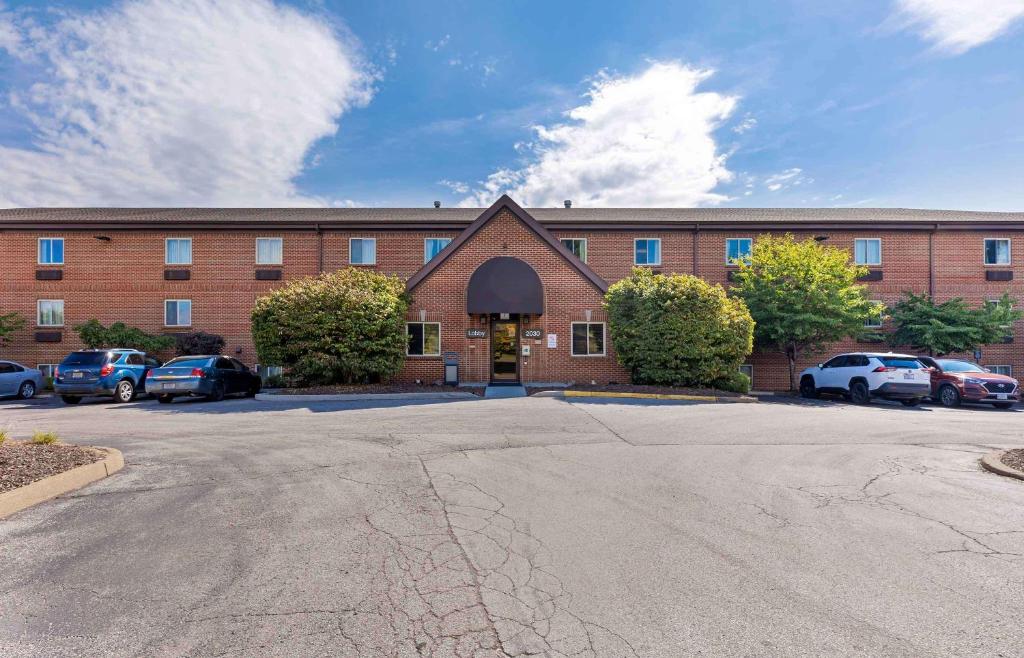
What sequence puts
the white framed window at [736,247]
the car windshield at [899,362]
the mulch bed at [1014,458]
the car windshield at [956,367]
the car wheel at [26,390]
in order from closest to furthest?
1. the mulch bed at [1014,458]
2. the car windshield at [899,362]
3. the car windshield at [956,367]
4. the car wheel at [26,390]
5. the white framed window at [736,247]

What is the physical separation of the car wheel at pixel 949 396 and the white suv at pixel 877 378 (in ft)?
2.25

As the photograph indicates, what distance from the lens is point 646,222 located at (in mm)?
23562

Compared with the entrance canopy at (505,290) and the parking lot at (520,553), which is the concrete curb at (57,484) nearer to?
the parking lot at (520,553)

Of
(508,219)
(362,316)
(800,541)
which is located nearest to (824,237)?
(508,219)

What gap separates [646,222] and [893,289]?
486 inches

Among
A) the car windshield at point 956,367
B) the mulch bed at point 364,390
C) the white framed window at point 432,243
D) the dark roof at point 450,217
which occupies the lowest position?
the mulch bed at point 364,390

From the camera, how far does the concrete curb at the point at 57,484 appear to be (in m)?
5.13

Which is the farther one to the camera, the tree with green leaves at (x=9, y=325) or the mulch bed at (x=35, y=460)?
the tree with green leaves at (x=9, y=325)

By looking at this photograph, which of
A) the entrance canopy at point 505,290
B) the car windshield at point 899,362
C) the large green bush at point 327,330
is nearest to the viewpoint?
the car windshield at point 899,362

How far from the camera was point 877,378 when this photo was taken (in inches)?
656

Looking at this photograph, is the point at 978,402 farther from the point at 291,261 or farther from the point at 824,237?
the point at 291,261

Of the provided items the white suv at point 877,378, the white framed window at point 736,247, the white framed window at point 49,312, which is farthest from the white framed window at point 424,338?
the white framed window at point 49,312

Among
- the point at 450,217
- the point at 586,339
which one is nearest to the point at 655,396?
the point at 586,339

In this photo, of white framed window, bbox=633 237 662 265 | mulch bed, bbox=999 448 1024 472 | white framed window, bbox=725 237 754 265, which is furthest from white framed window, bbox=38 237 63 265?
mulch bed, bbox=999 448 1024 472
